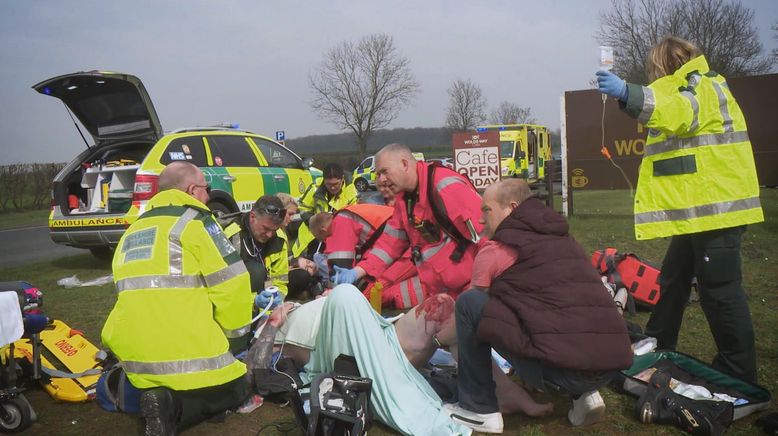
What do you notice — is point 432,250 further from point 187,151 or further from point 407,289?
point 187,151

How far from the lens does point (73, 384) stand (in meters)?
3.46

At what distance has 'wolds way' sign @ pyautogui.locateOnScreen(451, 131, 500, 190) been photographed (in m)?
10.2

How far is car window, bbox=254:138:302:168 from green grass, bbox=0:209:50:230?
1124 cm

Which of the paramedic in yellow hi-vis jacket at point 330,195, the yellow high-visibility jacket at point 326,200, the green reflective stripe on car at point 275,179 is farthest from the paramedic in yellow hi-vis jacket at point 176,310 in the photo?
the green reflective stripe on car at point 275,179

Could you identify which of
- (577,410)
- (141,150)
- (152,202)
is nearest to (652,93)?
(577,410)

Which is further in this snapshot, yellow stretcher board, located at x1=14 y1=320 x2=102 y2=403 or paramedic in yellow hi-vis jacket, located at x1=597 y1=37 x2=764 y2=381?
yellow stretcher board, located at x1=14 y1=320 x2=102 y2=403

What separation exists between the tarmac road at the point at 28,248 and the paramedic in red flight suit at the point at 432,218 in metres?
8.46

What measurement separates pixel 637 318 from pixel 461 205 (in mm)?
2233

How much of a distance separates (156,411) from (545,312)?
1.82 meters

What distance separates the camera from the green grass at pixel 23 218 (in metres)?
16.7

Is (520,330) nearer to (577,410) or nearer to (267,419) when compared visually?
(577,410)

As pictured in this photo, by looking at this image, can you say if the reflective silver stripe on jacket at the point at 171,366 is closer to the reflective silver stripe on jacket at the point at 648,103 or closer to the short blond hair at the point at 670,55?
the reflective silver stripe on jacket at the point at 648,103

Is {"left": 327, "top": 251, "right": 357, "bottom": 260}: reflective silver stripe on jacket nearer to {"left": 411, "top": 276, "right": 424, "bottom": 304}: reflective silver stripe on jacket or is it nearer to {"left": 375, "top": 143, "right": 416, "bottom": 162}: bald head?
{"left": 411, "top": 276, "right": 424, "bottom": 304}: reflective silver stripe on jacket

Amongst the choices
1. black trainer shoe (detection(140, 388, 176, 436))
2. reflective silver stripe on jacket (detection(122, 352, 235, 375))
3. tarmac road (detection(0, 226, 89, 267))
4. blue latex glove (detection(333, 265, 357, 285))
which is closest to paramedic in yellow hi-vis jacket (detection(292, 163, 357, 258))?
blue latex glove (detection(333, 265, 357, 285))
